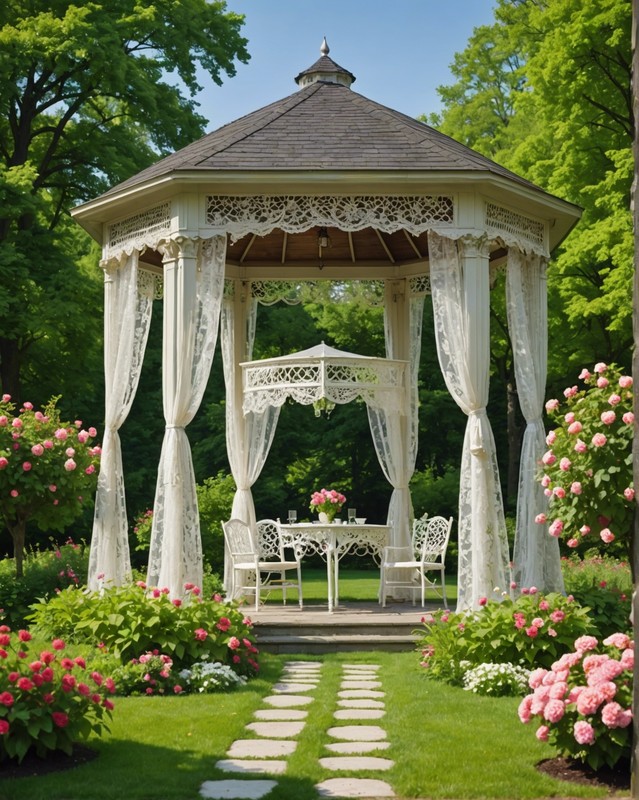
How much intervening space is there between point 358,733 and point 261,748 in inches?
25.9

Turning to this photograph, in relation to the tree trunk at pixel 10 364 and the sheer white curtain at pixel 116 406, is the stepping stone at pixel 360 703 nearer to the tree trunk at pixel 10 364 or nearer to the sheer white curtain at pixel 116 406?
the sheer white curtain at pixel 116 406

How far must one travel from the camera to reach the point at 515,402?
2136 cm

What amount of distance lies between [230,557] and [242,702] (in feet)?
15.3

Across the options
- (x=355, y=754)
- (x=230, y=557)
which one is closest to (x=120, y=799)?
(x=355, y=754)

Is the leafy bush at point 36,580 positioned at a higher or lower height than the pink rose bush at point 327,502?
lower

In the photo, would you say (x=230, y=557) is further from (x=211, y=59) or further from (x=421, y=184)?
(x=211, y=59)

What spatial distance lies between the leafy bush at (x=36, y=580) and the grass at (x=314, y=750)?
4015mm

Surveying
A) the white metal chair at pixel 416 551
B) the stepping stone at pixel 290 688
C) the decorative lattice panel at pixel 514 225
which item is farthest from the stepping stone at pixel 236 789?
the white metal chair at pixel 416 551

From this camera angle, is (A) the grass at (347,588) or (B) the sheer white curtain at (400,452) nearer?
(B) the sheer white curtain at (400,452)

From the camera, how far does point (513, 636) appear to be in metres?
7.57

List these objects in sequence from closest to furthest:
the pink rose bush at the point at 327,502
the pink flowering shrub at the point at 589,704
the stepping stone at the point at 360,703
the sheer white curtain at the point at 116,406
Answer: the pink flowering shrub at the point at 589,704 → the stepping stone at the point at 360,703 → the sheer white curtain at the point at 116,406 → the pink rose bush at the point at 327,502

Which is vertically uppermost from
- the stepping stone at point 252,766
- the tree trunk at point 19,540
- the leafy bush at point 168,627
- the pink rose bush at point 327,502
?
the pink rose bush at point 327,502

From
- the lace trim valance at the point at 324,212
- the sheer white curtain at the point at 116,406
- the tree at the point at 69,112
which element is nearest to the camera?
the lace trim valance at the point at 324,212

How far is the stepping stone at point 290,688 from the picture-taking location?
741 cm
